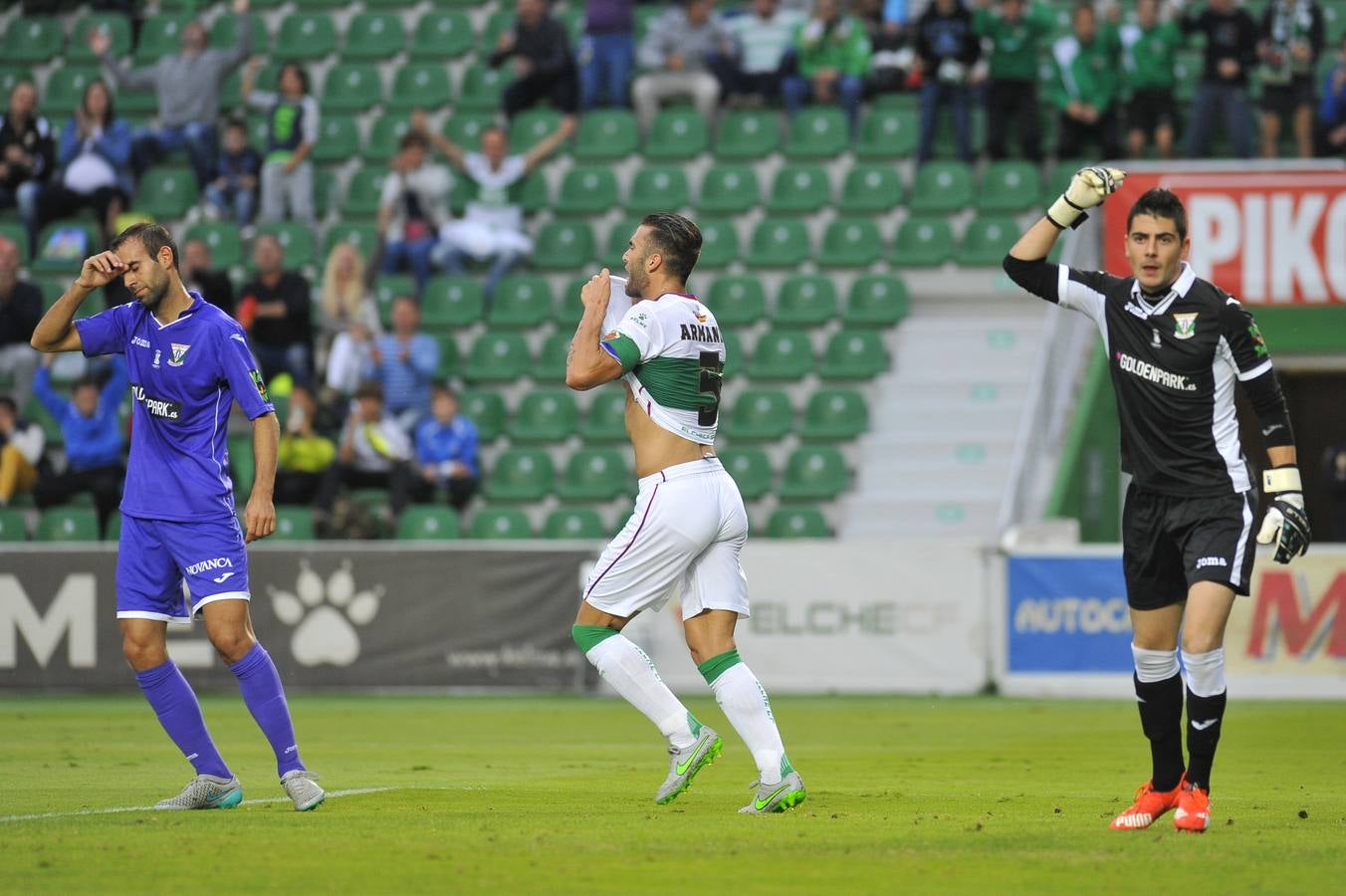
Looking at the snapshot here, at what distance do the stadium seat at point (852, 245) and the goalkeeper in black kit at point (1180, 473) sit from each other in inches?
539

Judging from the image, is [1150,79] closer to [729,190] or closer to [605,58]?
[729,190]

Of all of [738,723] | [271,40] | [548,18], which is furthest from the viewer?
[271,40]

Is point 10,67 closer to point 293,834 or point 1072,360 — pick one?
point 1072,360

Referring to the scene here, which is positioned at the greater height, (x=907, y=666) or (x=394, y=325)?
(x=394, y=325)

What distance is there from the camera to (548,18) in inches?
897

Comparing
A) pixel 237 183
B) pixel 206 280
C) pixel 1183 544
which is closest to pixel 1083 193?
pixel 1183 544

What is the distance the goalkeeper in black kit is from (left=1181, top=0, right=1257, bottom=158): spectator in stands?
13.7 metres

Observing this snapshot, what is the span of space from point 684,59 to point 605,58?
0.98m

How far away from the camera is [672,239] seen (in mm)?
8234

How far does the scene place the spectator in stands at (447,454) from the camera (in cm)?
1930

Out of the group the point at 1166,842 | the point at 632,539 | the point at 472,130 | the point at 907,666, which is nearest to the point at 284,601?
the point at 907,666

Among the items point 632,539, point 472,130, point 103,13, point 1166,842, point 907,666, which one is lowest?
point 907,666

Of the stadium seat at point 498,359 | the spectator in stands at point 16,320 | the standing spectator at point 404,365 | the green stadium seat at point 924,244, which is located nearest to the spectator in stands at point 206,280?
the standing spectator at point 404,365

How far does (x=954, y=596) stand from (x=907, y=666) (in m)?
0.77
